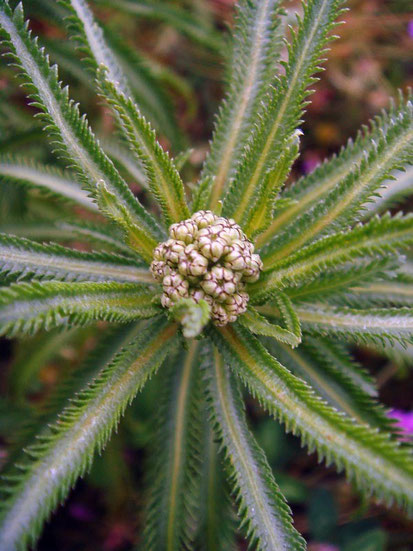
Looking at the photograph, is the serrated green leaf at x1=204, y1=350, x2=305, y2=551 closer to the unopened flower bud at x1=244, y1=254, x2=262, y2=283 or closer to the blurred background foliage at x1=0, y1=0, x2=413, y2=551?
the unopened flower bud at x1=244, y1=254, x2=262, y2=283

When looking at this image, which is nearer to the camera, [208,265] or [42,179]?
A: [208,265]

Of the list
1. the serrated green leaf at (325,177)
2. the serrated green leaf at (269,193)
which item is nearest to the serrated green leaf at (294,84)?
the serrated green leaf at (269,193)

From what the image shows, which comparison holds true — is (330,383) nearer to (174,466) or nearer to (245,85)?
(174,466)

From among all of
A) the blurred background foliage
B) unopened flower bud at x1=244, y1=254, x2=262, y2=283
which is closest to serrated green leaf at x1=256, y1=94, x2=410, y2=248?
unopened flower bud at x1=244, y1=254, x2=262, y2=283

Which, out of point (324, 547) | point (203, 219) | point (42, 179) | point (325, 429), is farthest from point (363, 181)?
point (324, 547)

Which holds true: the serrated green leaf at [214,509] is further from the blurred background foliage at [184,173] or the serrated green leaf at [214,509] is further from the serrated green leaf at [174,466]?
the blurred background foliage at [184,173]
